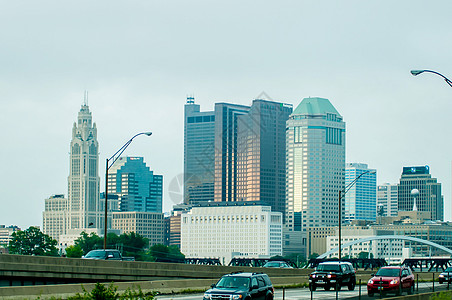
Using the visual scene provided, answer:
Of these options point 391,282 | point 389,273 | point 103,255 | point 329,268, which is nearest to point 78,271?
point 103,255

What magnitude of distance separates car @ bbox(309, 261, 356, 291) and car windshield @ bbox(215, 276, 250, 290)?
54.8 ft

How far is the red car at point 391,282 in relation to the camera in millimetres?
51594

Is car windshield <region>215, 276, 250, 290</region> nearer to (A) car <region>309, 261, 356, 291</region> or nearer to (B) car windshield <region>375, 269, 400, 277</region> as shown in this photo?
(B) car windshield <region>375, 269, 400, 277</region>

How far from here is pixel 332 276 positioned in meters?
56.6

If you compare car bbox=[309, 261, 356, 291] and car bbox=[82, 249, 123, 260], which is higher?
car bbox=[82, 249, 123, 260]

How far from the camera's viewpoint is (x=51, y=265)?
55.7 metres

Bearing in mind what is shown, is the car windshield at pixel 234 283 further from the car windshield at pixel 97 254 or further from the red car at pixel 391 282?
the car windshield at pixel 97 254

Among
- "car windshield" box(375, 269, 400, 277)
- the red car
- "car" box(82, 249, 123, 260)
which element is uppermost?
"car" box(82, 249, 123, 260)

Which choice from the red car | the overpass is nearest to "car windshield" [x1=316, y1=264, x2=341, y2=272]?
the red car

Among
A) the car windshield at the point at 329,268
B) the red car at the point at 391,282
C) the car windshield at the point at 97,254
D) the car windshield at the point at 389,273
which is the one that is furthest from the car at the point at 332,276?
the car windshield at the point at 97,254

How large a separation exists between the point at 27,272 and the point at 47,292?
40.5 ft

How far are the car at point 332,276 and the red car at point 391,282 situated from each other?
356 centimetres

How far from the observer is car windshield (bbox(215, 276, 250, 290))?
38688 mm

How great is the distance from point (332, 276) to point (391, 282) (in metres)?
5.55
